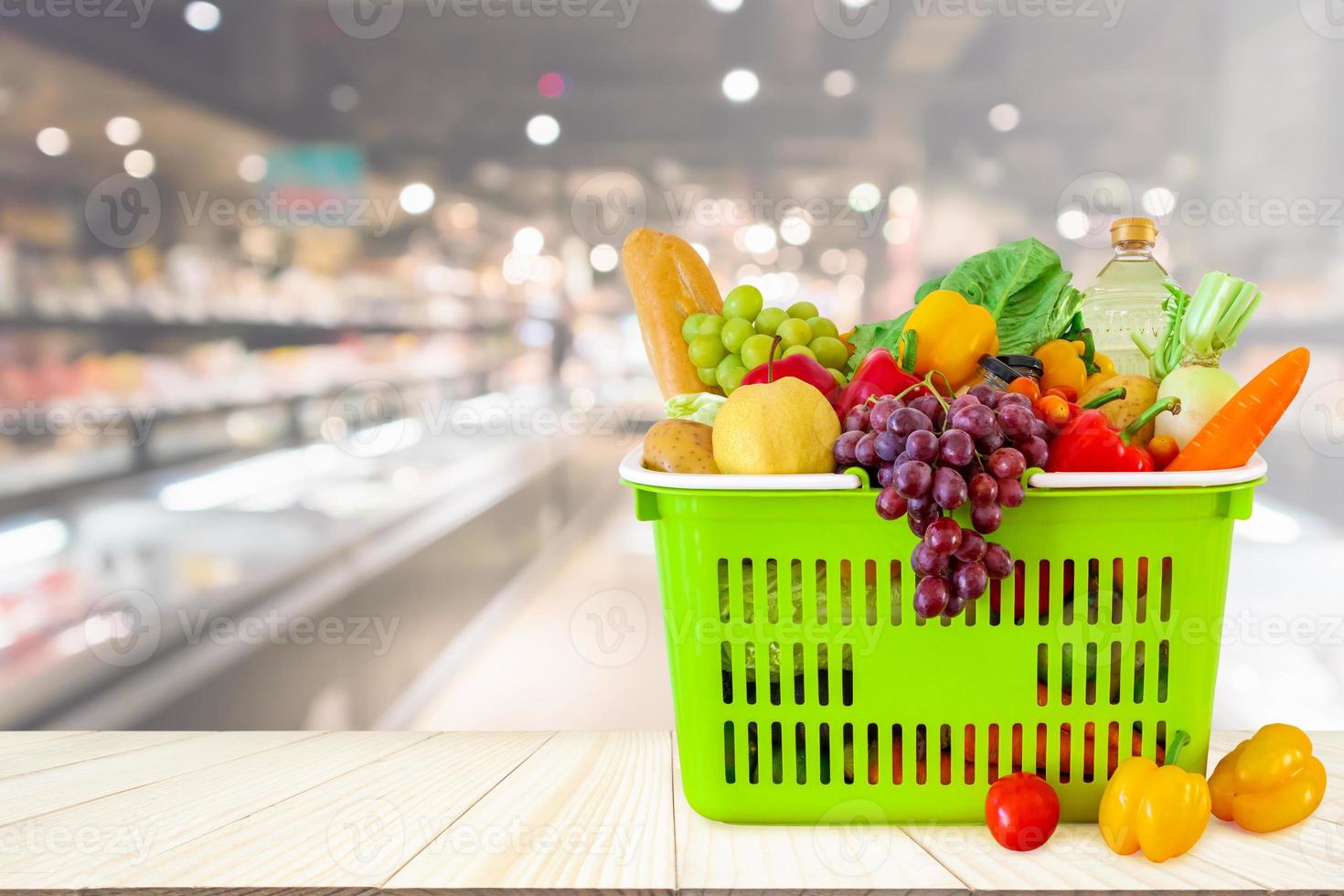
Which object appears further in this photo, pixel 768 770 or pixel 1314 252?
pixel 1314 252

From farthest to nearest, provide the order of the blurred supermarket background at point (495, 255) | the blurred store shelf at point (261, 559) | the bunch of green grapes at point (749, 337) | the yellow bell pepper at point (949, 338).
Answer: the blurred store shelf at point (261, 559)
the blurred supermarket background at point (495, 255)
the bunch of green grapes at point (749, 337)
the yellow bell pepper at point (949, 338)

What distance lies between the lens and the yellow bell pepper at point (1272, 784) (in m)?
0.74

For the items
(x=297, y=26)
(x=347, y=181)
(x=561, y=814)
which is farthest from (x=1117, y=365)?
(x=297, y=26)

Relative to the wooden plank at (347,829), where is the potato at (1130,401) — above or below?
above

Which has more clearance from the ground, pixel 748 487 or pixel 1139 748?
pixel 748 487

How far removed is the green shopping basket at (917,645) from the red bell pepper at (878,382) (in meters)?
0.11

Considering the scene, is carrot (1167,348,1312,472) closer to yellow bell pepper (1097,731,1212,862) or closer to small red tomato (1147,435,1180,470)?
small red tomato (1147,435,1180,470)

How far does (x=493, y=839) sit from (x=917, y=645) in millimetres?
373

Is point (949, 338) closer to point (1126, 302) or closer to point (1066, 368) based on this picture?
point (1066, 368)

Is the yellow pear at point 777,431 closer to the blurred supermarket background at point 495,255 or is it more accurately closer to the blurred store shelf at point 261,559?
the blurred supermarket background at point 495,255

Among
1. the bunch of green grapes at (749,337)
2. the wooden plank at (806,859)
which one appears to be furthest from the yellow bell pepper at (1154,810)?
the bunch of green grapes at (749,337)

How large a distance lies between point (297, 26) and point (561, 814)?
72.3 inches

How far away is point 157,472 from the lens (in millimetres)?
2262

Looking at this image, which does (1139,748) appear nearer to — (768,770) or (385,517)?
(768,770)
